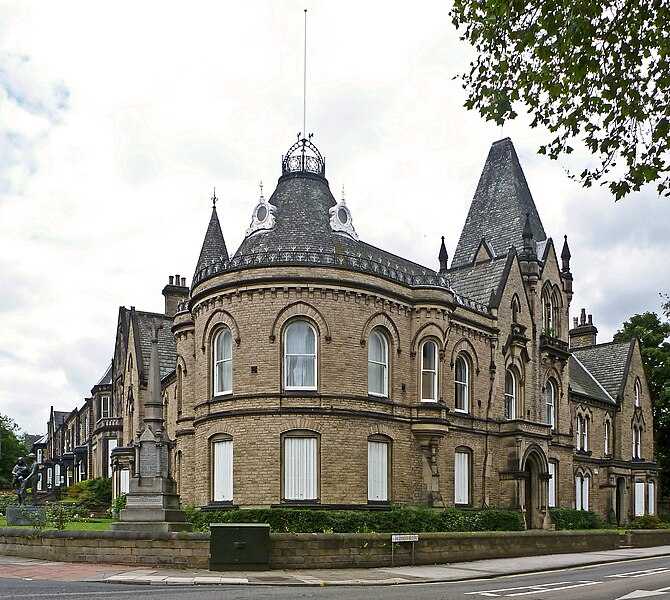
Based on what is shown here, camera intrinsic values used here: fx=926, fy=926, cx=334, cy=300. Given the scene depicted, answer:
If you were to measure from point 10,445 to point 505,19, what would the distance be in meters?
104

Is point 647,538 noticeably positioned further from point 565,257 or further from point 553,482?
point 565,257

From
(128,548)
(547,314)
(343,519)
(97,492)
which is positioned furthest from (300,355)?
(97,492)

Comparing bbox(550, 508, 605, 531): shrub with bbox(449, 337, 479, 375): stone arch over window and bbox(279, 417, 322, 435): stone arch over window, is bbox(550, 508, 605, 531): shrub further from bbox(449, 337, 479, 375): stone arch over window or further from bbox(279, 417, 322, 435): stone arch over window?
bbox(279, 417, 322, 435): stone arch over window

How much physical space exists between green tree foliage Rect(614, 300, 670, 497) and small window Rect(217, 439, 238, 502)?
36707mm

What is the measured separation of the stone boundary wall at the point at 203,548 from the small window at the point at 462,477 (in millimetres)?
9383

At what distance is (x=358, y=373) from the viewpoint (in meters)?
31.2

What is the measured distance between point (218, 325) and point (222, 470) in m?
4.92

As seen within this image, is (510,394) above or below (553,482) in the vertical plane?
above

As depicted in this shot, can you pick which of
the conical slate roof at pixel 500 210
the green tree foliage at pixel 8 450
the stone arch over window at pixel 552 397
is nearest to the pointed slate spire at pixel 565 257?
the conical slate roof at pixel 500 210

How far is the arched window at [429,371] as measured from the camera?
33562 millimetres

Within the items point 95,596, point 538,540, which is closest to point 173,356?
point 538,540

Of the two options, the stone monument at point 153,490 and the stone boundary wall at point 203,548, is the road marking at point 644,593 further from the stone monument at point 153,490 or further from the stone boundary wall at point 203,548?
the stone monument at point 153,490

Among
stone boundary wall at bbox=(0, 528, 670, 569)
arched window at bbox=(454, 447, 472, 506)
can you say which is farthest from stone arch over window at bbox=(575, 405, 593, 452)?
stone boundary wall at bbox=(0, 528, 670, 569)

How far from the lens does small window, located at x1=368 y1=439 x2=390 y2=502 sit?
31188mm
